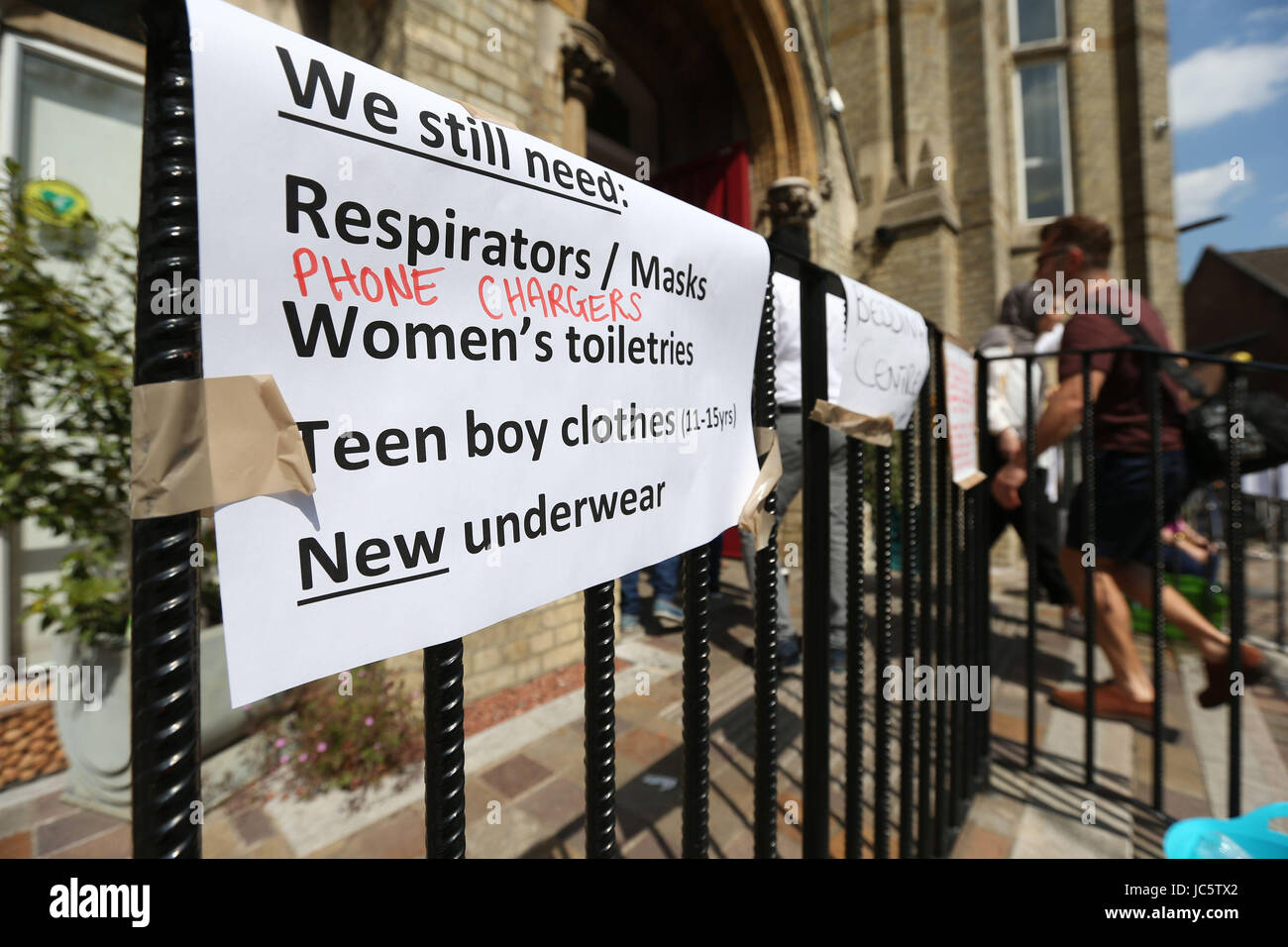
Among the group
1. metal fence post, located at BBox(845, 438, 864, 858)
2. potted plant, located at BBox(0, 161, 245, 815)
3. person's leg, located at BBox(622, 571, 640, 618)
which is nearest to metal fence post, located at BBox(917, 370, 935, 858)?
metal fence post, located at BBox(845, 438, 864, 858)

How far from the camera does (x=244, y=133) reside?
0.41 meters

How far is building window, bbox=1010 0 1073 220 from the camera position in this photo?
8711 millimetres

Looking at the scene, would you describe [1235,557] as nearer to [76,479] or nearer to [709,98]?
[76,479]

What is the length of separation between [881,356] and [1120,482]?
2.05 m

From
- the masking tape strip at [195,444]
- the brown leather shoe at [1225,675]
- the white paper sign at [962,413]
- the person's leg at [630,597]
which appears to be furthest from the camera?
the person's leg at [630,597]

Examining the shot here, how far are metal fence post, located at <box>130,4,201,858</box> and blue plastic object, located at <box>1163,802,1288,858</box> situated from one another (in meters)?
1.88

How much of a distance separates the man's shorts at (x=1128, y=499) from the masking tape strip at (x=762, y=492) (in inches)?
84.0

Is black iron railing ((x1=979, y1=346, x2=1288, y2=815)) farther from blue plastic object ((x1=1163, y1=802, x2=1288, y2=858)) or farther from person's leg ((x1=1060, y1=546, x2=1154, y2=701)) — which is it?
blue plastic object ((x1=1163, y1=802, x2=1288, y2=858))

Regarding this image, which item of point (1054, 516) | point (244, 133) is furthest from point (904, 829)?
point (1054, 516)

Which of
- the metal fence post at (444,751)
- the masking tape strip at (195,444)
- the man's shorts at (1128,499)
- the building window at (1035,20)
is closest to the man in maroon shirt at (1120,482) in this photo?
the man's shorts at (1128,499)

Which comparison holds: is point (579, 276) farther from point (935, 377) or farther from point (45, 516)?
point (45, 516)

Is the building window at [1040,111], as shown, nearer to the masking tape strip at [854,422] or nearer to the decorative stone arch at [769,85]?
the decorative stone arch at [769,85]

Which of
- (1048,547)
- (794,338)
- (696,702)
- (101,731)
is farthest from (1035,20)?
(101,731)

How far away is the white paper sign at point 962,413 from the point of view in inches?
68.7
